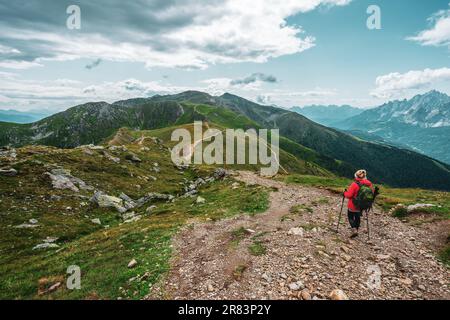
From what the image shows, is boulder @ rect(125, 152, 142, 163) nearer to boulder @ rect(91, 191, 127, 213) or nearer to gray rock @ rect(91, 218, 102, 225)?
boulder @ rect(91, 191, 127, 213)

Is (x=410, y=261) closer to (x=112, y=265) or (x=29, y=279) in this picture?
(x=112, y=265)

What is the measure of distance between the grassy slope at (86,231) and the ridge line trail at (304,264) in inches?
79.9

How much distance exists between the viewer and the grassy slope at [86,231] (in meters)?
15.6

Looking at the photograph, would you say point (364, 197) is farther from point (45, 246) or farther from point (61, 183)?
point (61, 183)

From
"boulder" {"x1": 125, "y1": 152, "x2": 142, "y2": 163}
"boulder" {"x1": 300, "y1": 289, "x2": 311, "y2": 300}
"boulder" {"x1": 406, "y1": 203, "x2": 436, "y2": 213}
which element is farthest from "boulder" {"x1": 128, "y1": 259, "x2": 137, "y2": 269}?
"boulder" {"x1": 125, "y1": 152, "x2": 142, "y2": 163}

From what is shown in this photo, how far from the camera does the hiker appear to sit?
1769 centimetres

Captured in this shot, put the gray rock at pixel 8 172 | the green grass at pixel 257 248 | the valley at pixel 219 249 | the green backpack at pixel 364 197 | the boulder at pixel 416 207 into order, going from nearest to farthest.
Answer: the valley at pixel 219 249, the green grass at pixel 257 248, the green backpack at pixel 364 197, the boulder at pixel 416 207, the gray rock at pixel 8 172

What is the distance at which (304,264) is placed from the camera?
46.9 ft

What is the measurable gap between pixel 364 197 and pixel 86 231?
2812cm

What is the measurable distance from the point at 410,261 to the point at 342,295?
641 centimetres

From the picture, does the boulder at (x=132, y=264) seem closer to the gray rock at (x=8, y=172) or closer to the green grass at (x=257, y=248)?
the green grass at (x=257, y=248)

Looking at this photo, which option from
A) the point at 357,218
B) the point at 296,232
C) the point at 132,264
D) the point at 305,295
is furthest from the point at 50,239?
the point at 357,218

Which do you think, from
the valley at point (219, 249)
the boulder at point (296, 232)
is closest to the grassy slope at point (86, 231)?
the valley at point (219, 249)

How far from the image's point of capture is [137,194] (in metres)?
47.2
